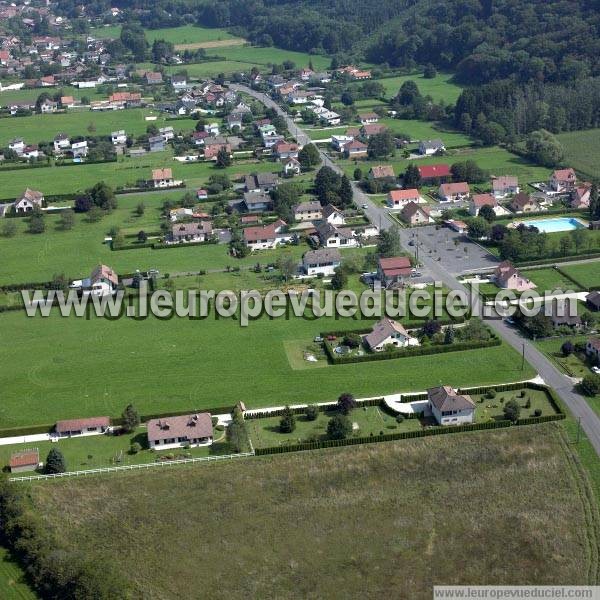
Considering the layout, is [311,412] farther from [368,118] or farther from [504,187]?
[368,118]

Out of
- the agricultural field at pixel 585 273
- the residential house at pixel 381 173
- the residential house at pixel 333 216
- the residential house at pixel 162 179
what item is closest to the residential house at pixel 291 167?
the residential house at pixel 381 173

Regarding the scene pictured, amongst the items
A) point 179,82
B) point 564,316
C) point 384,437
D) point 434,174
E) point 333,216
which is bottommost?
point 384,437

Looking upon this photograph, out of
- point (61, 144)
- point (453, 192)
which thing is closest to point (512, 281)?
point (453, 192)

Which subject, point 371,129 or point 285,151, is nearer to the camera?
point 285,151

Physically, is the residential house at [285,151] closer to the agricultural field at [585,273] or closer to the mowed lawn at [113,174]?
the mowed lawn at [113,174]

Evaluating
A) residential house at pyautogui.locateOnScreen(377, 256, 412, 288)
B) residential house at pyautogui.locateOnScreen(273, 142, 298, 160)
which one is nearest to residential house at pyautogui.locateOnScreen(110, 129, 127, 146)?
residential house at pyautogui.locateOnScreen(273, 142, 298, 160)

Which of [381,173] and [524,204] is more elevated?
[381,173]
